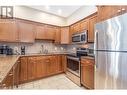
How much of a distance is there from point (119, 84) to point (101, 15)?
57.2 inches

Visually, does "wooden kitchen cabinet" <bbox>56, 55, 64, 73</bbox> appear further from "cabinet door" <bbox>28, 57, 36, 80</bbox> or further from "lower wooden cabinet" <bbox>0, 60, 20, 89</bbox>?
"lower wooden cabinet" <bbox>0, 60, 20, 89</bbox>

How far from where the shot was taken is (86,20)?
419 cm

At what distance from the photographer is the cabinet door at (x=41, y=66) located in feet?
15.1

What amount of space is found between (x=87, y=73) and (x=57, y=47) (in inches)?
112

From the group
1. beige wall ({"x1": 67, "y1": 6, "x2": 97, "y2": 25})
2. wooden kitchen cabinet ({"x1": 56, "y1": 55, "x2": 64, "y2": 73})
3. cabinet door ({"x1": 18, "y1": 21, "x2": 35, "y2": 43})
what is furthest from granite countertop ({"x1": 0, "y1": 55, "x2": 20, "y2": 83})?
wooden kitchen cabinet ({"x1": 56, "y1": 55, "x2": 64, "y2": 73})

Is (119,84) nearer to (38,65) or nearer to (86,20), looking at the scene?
(86,20)

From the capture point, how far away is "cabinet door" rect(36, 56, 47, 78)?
15.1ft

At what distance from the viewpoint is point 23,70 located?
414cm

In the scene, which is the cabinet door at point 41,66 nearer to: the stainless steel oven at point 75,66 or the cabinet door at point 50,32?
the stainless steel oven at point 75,66

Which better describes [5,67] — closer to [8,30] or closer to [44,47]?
[8,30]

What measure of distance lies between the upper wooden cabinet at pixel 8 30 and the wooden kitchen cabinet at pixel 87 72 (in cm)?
224

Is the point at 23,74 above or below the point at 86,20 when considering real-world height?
below

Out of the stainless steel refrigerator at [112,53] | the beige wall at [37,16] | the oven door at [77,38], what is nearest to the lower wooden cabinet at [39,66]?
the oven door at [77,38]
